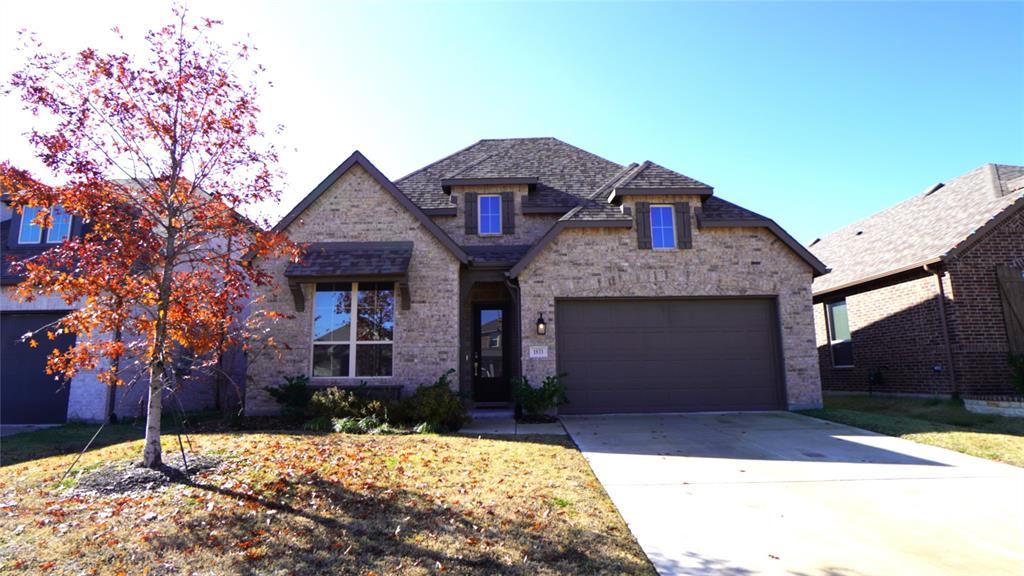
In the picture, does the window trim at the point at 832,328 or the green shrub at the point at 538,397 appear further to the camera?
the window trim at the point at 832,328

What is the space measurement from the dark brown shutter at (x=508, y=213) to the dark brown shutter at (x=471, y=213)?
0.76 m

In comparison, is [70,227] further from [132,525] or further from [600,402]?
[600,402]

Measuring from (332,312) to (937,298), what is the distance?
14113 mm

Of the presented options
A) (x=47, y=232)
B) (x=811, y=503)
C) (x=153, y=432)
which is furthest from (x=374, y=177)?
(x=811, y=503)

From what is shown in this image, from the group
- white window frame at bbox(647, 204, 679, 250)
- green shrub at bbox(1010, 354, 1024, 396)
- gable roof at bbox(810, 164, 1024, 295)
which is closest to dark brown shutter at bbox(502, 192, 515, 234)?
white window frame at bbox(647, 204, 679, 250)

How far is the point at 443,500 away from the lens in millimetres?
5320

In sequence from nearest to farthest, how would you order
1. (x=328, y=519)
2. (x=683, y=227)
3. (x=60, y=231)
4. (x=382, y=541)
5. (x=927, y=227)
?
(x=382, y=541)
(x=328, y=519)
(x=683, y=227)
(x=60, y=231)
(x=927, y=227)

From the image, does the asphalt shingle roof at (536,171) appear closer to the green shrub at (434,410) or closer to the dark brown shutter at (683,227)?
the dark brown shutter at (683,227)

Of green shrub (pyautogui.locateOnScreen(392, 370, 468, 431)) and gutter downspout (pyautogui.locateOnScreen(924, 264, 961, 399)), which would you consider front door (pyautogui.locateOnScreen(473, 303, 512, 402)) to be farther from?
gutter downspout (pyautogui.locateOnScreen(924, 264, 961, 399))

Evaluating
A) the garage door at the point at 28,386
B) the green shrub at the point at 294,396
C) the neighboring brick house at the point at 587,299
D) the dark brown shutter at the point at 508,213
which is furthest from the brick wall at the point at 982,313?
the garage door at the point at 28,386

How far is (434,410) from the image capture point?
9.77 metres

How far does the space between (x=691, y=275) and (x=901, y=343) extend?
6410 mm

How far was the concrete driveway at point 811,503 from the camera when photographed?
3975mm

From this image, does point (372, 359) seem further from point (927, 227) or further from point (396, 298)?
point (927, 227)
